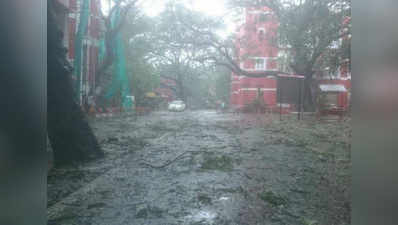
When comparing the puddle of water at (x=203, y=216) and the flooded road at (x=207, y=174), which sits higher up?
the flooded road at (x=207, y=174)

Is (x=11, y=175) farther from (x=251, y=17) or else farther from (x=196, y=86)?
(x=251, y=17)

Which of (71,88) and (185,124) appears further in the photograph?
(185,124)

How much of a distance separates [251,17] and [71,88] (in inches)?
36.5

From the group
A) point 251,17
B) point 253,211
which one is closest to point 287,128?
point 253,211

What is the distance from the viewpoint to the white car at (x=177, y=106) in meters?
1.28

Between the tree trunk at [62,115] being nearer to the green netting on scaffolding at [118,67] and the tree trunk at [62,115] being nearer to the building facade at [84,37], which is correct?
the building facade at [84,37]

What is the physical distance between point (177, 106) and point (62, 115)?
544 mm

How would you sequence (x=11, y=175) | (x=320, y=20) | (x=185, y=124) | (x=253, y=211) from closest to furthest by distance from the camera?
(x=11, y=175) < (x=253, y=211) < (x=320, y=20) < (x=185, y=124)

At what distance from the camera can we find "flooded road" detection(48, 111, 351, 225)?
103cm

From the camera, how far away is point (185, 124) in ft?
4.36

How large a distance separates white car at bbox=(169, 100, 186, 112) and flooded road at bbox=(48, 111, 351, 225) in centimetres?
3

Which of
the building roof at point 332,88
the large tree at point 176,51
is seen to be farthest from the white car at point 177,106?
the building roof at point 332,88

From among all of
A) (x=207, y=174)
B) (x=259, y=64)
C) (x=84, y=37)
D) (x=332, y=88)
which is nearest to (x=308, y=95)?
(x=332, y=88)

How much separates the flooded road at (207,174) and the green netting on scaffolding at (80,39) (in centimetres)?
22
